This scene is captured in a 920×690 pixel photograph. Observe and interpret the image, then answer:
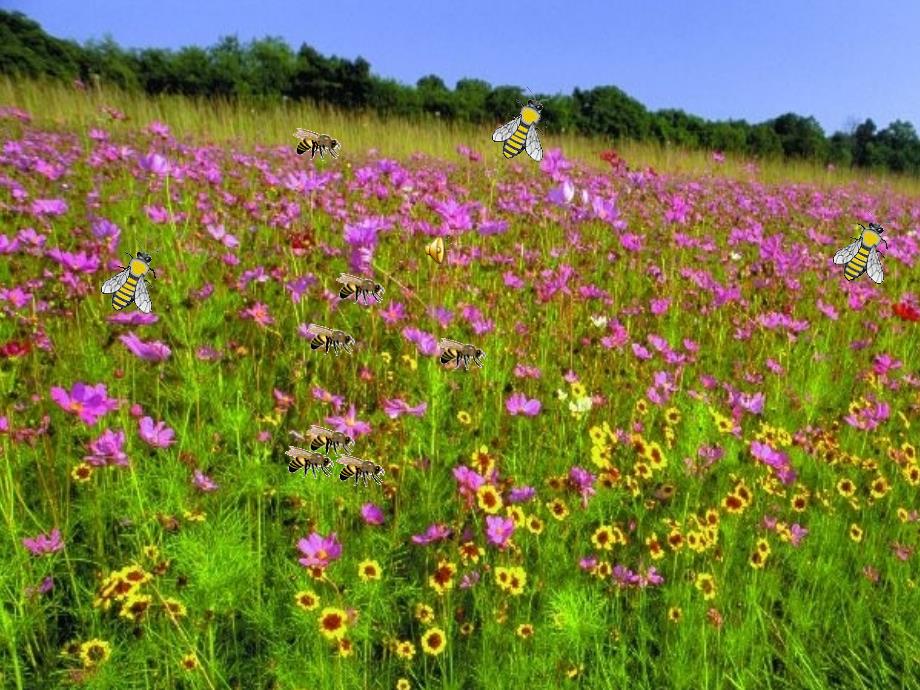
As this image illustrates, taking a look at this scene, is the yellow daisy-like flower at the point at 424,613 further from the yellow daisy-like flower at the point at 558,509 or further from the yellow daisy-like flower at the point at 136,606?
the yellow daisy-like flower at the point at 136,606

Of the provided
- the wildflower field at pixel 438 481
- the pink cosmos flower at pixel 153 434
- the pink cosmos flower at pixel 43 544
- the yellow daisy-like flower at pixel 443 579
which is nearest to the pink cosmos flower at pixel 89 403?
the wildflower field at pixel 438 481

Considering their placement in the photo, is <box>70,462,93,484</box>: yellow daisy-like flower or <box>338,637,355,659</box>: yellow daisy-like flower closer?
<box>338,637,355,659</box>: yellow daisy-like flower

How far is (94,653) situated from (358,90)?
774 inches

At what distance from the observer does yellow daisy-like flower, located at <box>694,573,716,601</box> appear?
4.97 ft

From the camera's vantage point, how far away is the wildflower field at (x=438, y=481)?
1341mm

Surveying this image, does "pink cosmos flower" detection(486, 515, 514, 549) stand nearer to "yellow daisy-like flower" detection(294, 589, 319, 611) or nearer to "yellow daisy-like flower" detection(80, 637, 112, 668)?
"yellow daisy-like flower" detection(294, 589, 319, 611)

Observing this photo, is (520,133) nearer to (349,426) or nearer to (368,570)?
(349,426)

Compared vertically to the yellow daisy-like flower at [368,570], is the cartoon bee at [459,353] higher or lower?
higher

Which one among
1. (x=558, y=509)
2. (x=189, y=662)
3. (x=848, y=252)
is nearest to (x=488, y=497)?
(x=558, y=509)

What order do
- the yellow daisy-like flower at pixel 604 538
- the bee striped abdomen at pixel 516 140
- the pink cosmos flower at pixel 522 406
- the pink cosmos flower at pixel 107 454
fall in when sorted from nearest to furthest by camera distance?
the pink cosmos flower at pixel 107 454
the yellow daisy-like flower at pixel 604 538
the bee striped abdomen at pixel 516 140
the pink cosmos flower at pixel 522 406

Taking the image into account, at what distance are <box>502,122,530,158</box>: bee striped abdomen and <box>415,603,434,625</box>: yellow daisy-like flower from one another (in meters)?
1.01

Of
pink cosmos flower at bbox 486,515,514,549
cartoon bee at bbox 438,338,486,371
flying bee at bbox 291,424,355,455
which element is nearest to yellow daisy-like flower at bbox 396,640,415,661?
pink cosmos flower at bbox 486,515,514,549

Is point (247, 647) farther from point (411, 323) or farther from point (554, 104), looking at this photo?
point (554, 104)

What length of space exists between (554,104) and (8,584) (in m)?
16.4
